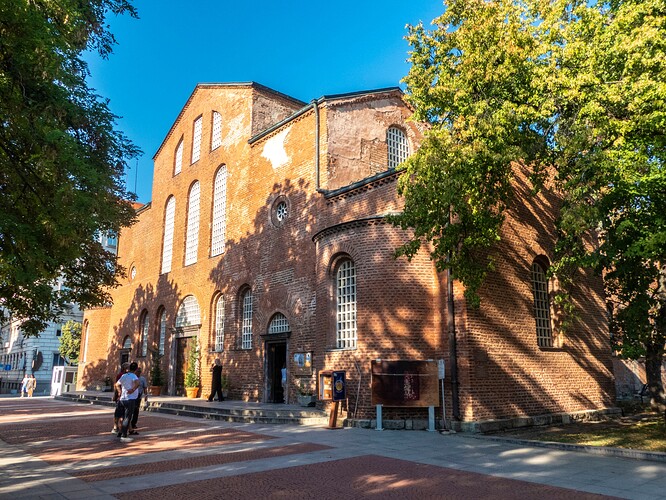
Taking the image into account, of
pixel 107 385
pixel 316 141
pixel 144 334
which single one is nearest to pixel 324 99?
pixel 316 141

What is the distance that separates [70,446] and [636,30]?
49.5 ft

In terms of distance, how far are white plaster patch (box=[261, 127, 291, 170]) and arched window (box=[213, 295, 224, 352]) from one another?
6.81 m

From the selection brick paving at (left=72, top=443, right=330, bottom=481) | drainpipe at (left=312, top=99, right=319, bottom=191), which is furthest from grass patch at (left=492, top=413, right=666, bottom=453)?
drainpipe at (left=312, top=99, right=319, bottom=191)

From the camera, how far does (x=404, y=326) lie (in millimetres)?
14008

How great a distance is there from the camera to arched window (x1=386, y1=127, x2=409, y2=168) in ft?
69.8

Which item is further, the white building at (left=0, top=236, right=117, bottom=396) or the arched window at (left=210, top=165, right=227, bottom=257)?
the white building at (left=0, top=236, right=117, bottom=396)

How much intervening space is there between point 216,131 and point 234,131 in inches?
93.8

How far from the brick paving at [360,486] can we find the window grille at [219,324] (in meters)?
15.3

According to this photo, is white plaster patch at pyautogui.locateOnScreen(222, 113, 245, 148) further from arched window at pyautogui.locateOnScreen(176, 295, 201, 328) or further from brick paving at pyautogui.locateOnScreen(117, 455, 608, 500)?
brick paving at pyautogui.locateOnScreen(117, 455, 608, 500)

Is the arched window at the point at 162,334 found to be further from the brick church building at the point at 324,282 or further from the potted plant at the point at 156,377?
the potted plant at the point at 156,377

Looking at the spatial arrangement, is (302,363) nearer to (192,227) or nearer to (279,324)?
(279,324)

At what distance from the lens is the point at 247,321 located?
2188cm

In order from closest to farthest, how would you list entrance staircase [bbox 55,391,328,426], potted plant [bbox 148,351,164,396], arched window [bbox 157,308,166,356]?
entrance staircase [bbox 55,391,328,426]
potted plant [bbox 148,351,164,396]
arched window [bbox 157,308,166,356]

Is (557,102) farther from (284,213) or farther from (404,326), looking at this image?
(284,213)
